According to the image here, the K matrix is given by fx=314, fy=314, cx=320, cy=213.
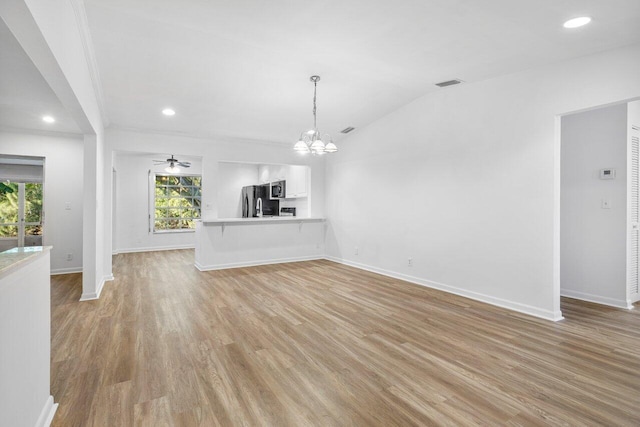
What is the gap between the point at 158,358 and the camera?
8.39 ft

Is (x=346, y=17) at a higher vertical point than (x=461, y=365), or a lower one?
higher

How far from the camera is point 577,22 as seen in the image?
2666mm

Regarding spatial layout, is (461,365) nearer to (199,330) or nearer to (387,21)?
(199,330)

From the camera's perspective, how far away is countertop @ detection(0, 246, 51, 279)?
126cm

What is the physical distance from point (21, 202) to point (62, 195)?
0.73m

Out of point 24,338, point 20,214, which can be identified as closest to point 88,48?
point 24,338

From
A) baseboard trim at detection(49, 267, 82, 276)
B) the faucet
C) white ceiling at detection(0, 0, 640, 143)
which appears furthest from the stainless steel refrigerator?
baseboard trim at detection(49, 267, 82, 276)

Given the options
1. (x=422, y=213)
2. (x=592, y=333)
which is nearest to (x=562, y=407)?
(x=592, y=333)

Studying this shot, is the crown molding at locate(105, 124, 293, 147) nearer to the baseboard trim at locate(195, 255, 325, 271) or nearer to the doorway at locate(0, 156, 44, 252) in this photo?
the doorway at locate(0, 156, 44, 252)

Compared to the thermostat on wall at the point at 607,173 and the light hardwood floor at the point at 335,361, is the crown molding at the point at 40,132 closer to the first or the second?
the light hardwood floor at the point at 335,361

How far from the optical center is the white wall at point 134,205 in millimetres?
8188

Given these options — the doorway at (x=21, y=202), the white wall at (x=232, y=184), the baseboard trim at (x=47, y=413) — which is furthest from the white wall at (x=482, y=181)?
the doorway at (x=21, y=202)

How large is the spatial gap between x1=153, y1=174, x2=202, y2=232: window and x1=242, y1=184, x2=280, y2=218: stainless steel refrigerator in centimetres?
139

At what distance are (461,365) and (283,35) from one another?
3.34 m
